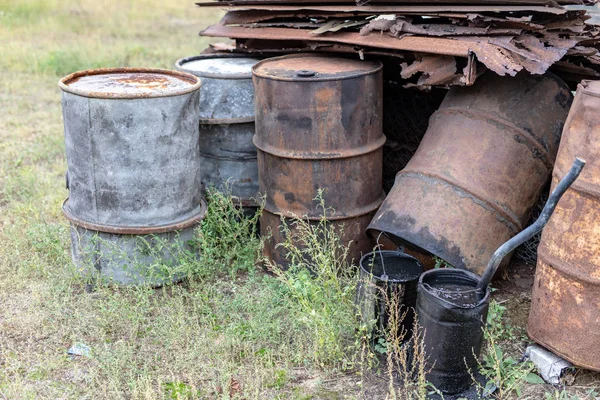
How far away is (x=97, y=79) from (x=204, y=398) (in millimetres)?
2413

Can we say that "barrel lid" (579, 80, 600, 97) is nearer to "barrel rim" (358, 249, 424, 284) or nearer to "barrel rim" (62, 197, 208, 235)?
"barrel rim" (358, 249, 424, 284)

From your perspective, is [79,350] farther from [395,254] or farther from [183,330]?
[395,254]

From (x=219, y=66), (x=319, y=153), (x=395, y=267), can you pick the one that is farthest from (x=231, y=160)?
(x=395, y=267)

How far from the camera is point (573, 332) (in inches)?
134

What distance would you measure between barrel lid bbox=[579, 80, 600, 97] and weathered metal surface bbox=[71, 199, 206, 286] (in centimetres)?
260

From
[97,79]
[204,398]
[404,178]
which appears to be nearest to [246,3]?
[97,79]

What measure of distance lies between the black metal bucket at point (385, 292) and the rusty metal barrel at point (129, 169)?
1331mm

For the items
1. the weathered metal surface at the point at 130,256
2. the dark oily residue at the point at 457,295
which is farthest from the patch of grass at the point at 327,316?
the weathered metal surface at the point at 130,256

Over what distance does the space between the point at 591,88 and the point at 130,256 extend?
9.83 ft

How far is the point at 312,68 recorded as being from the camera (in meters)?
4.50

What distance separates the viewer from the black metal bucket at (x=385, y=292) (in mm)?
3609

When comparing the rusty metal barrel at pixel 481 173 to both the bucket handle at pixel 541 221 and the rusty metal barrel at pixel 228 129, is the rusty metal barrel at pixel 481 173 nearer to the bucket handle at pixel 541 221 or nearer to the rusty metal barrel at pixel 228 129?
the bucket handle at pixel 541 221

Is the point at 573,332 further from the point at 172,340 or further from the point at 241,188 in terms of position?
the point at 241,188

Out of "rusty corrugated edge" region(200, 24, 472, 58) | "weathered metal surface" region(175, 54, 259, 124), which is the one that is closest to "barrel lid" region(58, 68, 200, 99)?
"weathered metal surface" region(175, 54, 259, 124)
